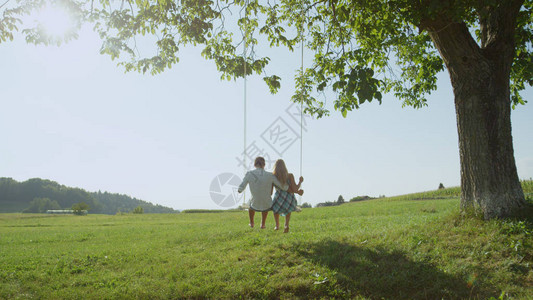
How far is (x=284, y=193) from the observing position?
34.1 feet

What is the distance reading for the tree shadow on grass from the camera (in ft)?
22.4

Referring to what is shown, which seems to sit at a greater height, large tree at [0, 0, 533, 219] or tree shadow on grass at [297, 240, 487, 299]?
large tree at [0, 0, 533, 219]

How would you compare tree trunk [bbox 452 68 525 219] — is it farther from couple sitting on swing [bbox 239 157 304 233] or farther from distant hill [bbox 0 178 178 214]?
distant hill [bbox 0 178 178 214]

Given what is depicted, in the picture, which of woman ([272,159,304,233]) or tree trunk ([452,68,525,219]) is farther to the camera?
woman ([272,159,304,233])

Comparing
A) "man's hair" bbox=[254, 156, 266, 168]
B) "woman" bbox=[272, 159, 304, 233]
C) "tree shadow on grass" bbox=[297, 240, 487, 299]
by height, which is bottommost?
"tree shadow on grass" bbox=[297, 240, 487, 299]

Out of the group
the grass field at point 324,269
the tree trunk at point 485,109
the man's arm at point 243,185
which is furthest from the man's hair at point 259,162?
the tree trunk at point 485,109

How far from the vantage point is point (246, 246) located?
34.1 feet

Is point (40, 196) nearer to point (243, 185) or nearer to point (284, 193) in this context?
point (243, 185)

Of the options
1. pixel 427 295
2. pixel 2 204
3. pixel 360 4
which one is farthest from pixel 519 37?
pixel 2 204

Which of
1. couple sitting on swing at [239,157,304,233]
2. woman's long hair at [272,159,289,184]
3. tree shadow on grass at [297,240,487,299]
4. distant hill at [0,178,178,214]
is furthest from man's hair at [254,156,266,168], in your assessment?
distant hill at [0,178,178,214]

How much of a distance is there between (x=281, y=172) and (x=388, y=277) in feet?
13.5

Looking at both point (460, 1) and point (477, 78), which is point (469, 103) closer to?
point (477, 78)

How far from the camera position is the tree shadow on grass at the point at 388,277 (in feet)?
22.4

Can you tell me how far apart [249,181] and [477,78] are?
6525 mm
